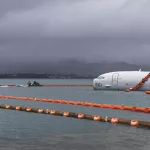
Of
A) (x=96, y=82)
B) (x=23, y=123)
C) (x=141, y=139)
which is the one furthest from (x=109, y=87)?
(x=141, y=139)

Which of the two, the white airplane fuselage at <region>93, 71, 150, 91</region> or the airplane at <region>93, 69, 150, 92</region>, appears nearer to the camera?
the airplane at <region>93, 69, 150, 92</region>

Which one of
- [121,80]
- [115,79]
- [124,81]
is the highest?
[115,79]

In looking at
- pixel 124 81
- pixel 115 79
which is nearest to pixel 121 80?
pixel 124 81

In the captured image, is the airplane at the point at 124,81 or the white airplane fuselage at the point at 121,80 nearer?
the airplane at the point at 124,81

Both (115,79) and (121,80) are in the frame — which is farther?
(121,80)

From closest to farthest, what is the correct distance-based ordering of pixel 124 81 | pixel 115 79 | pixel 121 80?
pixel 115 79 < pixel 121 80 < pixel 124 81

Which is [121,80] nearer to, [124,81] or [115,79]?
[124,81]

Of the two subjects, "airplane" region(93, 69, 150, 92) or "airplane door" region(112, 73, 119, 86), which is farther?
"airplane door" region(112, 73, 119, 86)

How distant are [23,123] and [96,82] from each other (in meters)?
84.9

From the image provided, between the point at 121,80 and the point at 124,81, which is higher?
the point at 121,80

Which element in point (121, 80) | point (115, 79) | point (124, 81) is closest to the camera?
point (115, 79)

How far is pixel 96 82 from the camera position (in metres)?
124

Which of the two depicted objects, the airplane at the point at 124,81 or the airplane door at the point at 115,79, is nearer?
the airplane at the point at 124,81

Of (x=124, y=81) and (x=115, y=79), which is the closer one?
(x=115, y=79)
